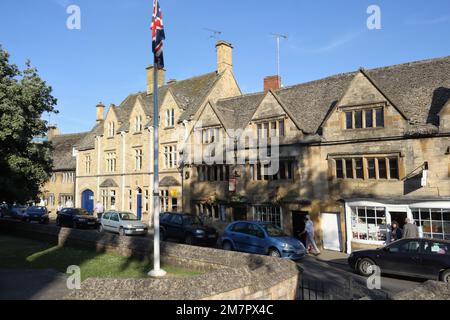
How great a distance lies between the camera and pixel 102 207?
38.2 metres

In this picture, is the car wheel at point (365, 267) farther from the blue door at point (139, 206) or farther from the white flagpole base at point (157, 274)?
the blue door at point (139, 206)

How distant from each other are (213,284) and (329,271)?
27.7ft

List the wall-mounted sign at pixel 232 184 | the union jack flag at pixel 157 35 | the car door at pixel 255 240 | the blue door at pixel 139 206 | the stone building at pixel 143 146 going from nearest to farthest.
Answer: the union jack flag at pixel 157 35, the car door at pixel 255 240, the wall-mounted sign at pixel 232 184, the stone building at pixel 143 146, the blue door at pixel 139 206

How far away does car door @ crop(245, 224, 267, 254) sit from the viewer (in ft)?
55.2

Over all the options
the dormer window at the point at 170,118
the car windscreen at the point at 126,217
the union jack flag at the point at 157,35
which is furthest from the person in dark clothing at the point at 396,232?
the dormer window at the point at 170,118

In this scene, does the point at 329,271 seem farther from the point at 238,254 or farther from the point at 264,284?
the point at 264,284

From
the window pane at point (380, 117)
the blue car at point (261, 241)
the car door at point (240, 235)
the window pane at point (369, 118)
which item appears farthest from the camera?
the window pane at point (369, 118)

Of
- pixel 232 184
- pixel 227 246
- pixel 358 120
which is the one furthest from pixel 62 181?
pixel 358 120

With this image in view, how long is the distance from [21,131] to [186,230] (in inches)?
444

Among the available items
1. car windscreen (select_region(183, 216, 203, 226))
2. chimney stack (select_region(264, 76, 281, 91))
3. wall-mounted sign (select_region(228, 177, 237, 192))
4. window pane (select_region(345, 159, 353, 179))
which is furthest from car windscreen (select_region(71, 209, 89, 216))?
window pane (select_region(345, 159, 353, 179))

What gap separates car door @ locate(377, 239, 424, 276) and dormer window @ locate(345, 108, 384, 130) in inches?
342

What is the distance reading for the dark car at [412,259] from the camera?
1278 cm

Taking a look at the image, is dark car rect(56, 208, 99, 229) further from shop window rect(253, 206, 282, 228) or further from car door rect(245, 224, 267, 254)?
car door rect(245, 224, 267, 254)
